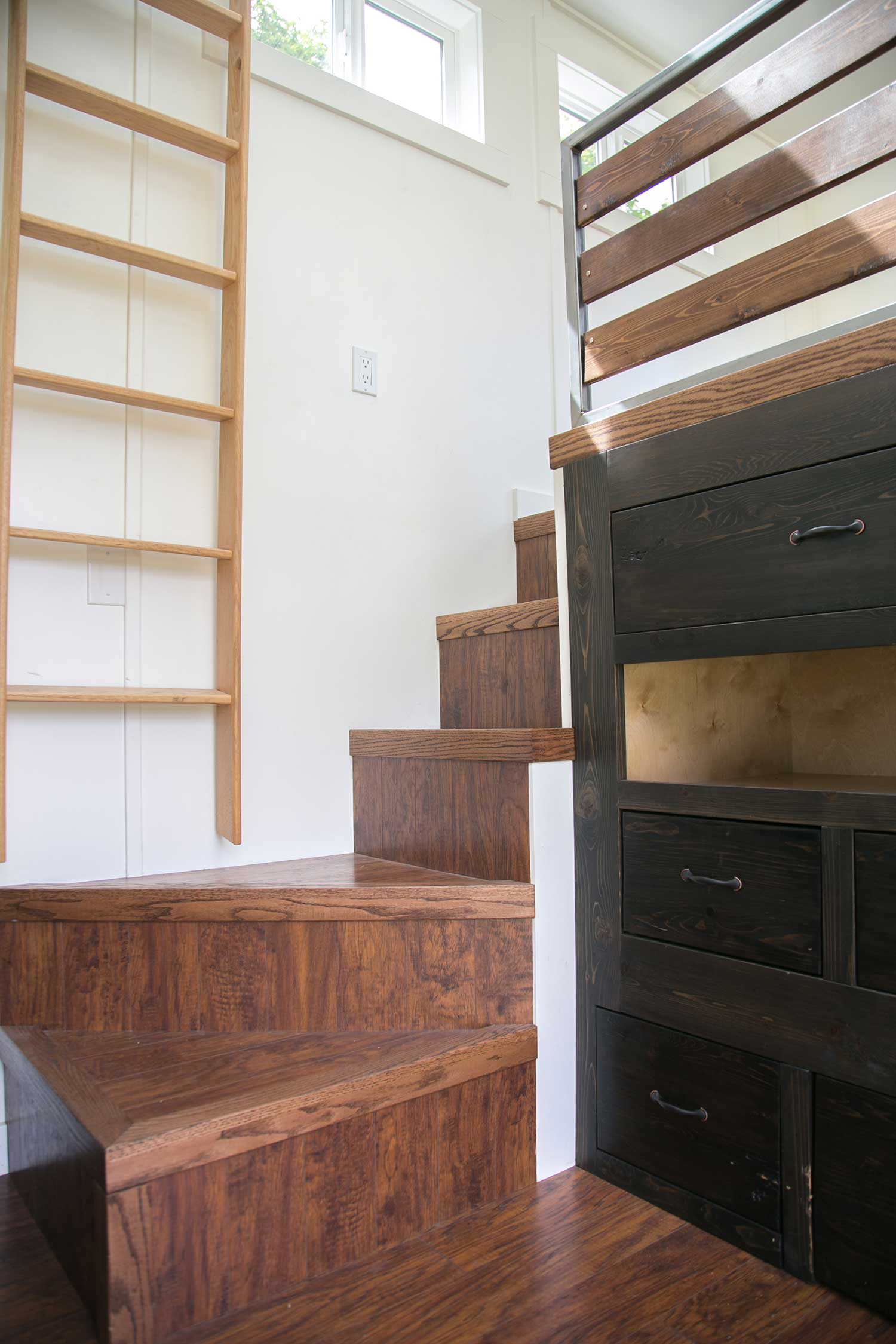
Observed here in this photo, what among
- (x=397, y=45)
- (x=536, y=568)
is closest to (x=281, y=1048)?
(x=536, y=568)

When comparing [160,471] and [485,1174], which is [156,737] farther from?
[485,1174]

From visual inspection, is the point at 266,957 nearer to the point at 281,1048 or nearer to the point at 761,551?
the point at 281,1048

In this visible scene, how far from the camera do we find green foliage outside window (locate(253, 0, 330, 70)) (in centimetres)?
221

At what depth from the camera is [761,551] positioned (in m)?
1.37

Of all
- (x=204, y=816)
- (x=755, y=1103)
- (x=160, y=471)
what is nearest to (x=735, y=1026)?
(x=755, y=1103)

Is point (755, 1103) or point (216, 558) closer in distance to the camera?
point (755, 1103)

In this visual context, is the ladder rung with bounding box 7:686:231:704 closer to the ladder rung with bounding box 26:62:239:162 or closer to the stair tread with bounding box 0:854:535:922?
the stair tread with bounding box 0:854:535:922

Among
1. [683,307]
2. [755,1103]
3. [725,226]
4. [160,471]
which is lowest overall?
[755,1103]

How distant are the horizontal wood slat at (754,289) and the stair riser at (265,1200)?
1324 mm

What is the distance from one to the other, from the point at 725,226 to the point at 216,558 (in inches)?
45.9

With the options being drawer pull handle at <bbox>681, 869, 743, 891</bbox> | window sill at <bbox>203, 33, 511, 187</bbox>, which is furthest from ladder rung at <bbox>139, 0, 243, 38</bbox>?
drawer pull handle at <bbox>681, 869, 743, 891</bbox>

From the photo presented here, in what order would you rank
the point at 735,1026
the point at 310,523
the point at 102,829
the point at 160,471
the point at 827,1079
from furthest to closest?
the point at 310,523 < the point at 160,471 < the point at 102,829 < the point at 735,1026 < the point at 827,1079

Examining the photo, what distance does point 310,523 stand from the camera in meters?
2.11

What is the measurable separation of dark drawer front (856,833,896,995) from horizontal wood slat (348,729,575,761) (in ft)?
1.82
